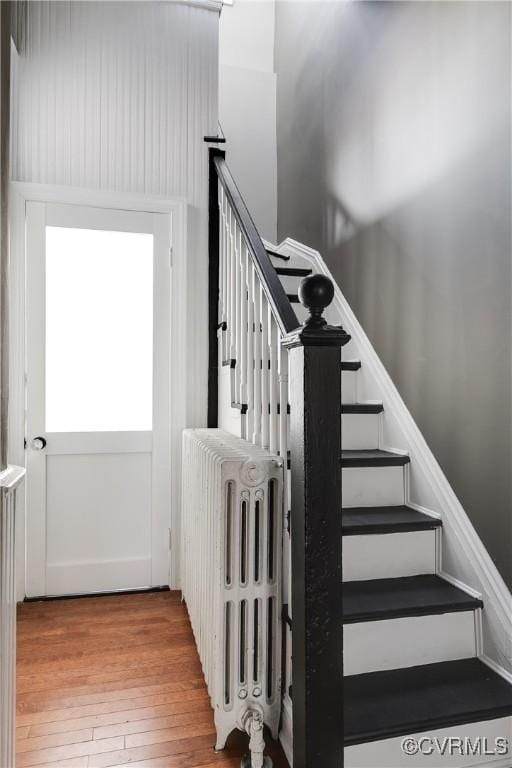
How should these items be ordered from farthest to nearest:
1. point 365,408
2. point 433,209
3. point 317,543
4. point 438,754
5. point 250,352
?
point 365,408
point 433,209
point 250,352
point 438,754
point 317,543

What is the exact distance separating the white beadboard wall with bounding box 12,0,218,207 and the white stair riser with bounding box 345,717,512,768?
9.21ft

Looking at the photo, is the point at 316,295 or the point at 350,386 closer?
the point at 316,295

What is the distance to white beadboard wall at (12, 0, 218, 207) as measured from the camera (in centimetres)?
281

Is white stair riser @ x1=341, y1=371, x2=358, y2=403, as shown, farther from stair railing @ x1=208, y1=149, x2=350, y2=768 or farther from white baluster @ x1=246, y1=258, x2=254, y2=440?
stair railing @ x1=208, y1=149, x2=350, y2=768

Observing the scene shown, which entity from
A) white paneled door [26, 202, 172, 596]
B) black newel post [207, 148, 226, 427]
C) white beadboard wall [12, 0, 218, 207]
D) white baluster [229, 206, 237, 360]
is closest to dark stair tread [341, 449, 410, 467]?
white baluster [229, 206, 237, 360]

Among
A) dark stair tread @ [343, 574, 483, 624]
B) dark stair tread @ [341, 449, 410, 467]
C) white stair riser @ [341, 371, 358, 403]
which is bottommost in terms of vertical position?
dark stair tread @ [343, 574, 483, 624]

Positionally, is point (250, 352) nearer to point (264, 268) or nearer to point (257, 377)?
point (257, 377)

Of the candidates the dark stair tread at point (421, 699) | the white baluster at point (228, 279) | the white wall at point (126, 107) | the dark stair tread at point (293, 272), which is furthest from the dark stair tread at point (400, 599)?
the dark stair tread at point (293, 272)

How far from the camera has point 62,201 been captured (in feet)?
9.12

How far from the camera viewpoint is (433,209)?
7.26 ft

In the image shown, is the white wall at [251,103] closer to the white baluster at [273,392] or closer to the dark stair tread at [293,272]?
the dark stair tread at [293,272]

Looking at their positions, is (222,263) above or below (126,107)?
below

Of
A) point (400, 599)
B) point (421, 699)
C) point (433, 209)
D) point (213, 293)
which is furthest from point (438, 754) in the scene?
point (213, 293)

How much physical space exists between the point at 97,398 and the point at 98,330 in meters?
0.38
